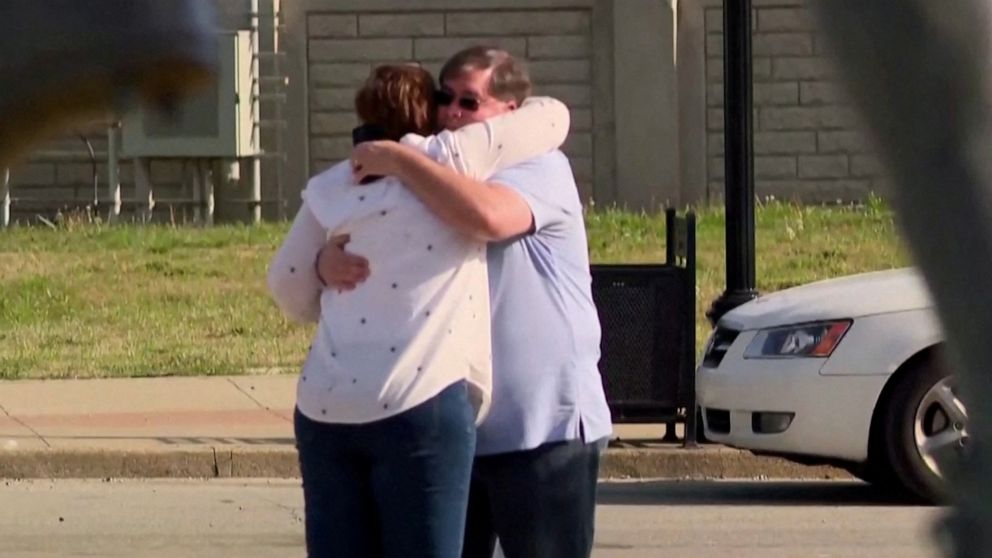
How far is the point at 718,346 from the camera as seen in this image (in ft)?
30.9

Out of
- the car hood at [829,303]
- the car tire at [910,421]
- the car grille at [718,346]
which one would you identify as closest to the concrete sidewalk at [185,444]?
the car grille at [718,346]

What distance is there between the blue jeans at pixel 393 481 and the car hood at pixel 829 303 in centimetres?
482

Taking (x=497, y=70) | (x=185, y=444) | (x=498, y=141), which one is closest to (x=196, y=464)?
(x=185, y=444)

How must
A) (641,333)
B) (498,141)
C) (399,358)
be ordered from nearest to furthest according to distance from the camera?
(399,358) < (498,141) < (641,333)

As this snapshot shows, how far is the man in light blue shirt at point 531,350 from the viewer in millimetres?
4008

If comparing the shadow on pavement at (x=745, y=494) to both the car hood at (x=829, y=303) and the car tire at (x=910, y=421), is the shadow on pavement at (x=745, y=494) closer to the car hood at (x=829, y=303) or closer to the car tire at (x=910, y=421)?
the car tire at (x=910, y=421)

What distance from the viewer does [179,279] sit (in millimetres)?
16438

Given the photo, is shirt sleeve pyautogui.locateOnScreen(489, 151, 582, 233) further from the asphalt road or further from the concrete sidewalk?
the concrete sidewalk

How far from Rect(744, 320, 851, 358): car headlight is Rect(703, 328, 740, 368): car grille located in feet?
0.81

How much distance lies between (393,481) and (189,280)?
506 inches

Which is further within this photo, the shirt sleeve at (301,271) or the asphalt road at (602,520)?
the asphalt road at (602,520)

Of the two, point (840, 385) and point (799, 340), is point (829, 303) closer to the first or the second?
point (799, 340)

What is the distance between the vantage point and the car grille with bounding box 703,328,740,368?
930cm

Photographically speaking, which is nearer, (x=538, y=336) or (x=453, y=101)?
(x=538, y=336)
